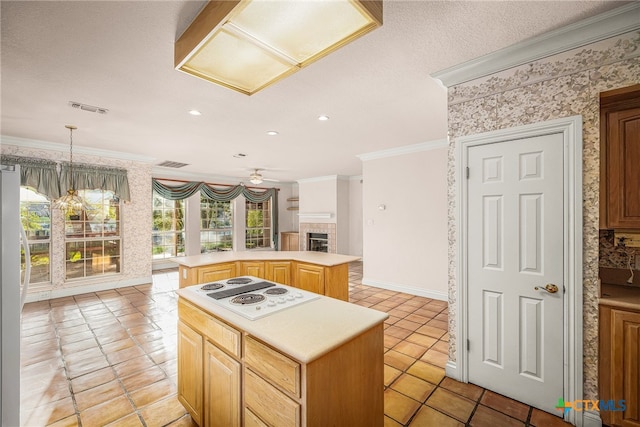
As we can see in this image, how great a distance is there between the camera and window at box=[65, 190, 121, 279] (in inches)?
191

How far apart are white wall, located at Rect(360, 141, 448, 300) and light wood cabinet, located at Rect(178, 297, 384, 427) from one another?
10.9ft

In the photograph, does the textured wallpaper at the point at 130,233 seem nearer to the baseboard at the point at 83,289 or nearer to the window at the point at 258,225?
the baseboard at the point at 83,289

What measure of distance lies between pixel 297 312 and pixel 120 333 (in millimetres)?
2915

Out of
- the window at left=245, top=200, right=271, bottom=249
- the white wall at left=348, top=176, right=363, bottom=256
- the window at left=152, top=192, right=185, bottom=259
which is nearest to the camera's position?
the window at left=152, top=192, right=185, bottom=259

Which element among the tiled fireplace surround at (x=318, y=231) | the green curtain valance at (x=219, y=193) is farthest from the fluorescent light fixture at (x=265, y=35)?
the tiled fireplace surround at (x=318, y=231)

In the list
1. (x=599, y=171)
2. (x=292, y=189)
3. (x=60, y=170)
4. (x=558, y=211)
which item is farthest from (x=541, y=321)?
(x=292, y=189)

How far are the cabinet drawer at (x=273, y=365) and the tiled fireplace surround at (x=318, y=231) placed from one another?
6.44 m

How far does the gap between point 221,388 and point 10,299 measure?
3.51 ft

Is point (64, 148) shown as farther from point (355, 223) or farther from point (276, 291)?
point (355, 223)

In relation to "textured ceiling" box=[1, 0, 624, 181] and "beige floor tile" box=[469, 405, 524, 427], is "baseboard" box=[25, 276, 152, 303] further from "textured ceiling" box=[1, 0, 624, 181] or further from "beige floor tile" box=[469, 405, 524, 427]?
"beige floor tile" box=[469, 405, 524, 427]

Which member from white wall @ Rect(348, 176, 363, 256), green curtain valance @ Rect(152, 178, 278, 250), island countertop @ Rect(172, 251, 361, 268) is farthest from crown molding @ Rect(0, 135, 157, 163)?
white wall @ Rect(348, 176, 363, 256)

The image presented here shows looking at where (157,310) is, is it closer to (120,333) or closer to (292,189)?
(120,333)

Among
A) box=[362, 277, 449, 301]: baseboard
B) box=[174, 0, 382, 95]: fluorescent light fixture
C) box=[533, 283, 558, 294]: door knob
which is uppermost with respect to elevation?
box=[174, 0, 382, 95]: fluorescent light fixture

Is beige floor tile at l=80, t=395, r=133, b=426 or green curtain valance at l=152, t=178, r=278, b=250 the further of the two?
green curtain valance at l=152, t=178, r=278, b=250
